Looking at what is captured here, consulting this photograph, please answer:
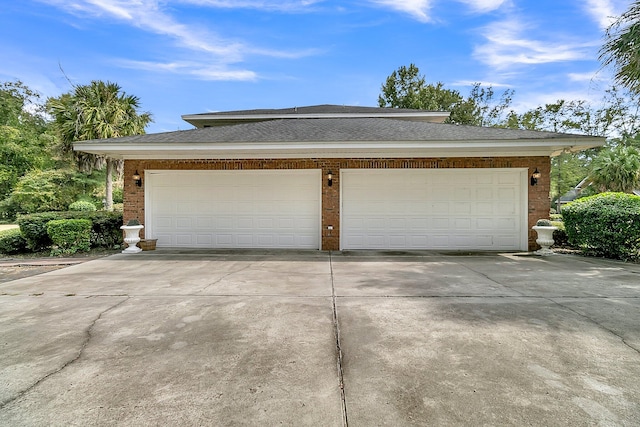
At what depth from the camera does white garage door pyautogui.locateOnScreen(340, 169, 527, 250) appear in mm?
8258

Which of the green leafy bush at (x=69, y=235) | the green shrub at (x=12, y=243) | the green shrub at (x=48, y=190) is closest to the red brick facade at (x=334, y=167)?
the green leafy bush at (x=69, y=235)

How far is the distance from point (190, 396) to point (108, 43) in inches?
740

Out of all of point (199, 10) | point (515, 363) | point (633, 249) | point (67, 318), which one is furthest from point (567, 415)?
point (199, 10)

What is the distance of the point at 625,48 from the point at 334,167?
22.1ft

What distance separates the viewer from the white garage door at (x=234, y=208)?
8539 millimetres

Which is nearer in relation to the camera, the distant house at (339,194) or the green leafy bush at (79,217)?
the green leafy bush at (79,217)

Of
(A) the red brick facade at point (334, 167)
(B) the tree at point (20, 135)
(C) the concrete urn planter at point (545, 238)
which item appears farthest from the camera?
(B) the tree at point (20, 135)

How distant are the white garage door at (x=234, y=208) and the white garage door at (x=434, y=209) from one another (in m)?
1.15

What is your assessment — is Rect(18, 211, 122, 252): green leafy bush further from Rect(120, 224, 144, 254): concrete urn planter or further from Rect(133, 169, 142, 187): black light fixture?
Rect(133, 169, 142, 187): black light fixture

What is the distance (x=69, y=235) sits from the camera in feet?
25.5

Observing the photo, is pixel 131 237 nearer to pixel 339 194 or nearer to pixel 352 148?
pixel 339 194

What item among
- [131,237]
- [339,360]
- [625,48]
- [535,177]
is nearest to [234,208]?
[131,237]

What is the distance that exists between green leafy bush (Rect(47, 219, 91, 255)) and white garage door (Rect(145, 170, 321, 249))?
1.46 m

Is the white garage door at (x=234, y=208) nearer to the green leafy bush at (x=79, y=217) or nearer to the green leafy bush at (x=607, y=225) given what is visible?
the green leafy bush at (x=79, y=217)
